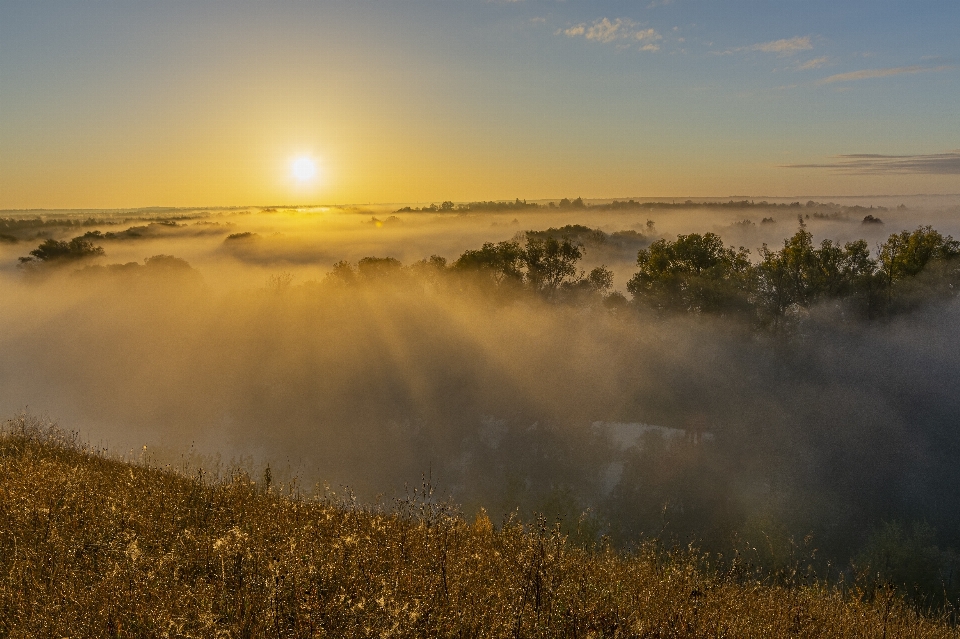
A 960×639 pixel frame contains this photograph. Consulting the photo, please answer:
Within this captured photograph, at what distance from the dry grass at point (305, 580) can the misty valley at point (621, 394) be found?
2289cm

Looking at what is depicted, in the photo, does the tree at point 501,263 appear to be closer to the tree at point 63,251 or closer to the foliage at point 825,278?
the foliage at point 825,278

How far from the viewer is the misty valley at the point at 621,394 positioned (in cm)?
4512

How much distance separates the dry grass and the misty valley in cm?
2289

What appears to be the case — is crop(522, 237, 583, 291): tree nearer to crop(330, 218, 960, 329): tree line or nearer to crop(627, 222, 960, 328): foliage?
crop(330, 218, 960, 329): tree line

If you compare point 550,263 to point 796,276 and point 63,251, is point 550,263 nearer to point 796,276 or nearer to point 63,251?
point 796,276

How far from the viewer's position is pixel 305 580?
5738mm

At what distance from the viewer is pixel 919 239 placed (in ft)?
182

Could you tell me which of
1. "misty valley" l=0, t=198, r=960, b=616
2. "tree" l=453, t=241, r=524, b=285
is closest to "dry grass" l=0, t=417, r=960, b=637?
"misty valley" l=0, t=198, r=960, b=616

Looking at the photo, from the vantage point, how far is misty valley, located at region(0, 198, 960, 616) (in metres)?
45.1

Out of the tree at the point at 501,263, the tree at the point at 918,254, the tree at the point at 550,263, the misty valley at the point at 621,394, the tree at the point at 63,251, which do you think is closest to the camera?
the misty valley at the point at 621,394

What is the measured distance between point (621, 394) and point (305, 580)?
185 feet

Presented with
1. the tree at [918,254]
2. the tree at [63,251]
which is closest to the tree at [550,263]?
the tree at [918,254]

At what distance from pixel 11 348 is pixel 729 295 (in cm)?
11145

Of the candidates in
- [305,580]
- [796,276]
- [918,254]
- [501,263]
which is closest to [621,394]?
[796,276]
